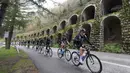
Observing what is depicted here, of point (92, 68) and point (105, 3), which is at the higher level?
point (105, 3)

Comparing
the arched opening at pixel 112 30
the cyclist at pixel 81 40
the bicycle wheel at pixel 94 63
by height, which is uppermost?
the arched opening at pixel 112 30

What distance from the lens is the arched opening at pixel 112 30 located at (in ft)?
58.4

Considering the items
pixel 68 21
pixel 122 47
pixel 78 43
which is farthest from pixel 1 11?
pixel 68 21

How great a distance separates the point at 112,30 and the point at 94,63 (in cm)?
1506

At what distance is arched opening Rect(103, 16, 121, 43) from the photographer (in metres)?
17.8

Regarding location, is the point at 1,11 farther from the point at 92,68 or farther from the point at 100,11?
the point at 100,11

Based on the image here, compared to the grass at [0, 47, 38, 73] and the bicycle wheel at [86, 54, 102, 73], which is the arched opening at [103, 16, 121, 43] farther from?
the bicycle wheel at [86, 54, 102, 73]

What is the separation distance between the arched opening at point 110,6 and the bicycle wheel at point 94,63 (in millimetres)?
14292

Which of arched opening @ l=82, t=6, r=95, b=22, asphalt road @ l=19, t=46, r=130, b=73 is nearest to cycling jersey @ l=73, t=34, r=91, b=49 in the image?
asphalt road @ l=19, t=46, r=130, b=73

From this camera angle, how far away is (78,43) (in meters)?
6.26

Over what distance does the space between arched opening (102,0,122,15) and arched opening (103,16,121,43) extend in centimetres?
A: 148

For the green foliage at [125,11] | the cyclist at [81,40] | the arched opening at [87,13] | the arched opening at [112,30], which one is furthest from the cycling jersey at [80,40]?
the arched opening at [87,13]

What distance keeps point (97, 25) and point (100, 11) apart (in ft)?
6.85

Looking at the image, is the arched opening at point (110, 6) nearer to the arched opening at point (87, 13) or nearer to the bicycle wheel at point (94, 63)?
the arched opening at point (87, 13)
